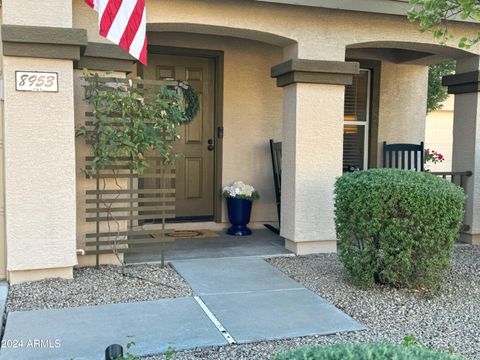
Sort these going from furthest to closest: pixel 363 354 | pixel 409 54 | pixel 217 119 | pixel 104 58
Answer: pixel 409 54, pixel 217 119, pixel 104 58, pixel 363 354

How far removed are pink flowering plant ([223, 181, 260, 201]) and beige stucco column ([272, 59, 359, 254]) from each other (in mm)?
1084

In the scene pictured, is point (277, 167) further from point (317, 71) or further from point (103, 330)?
point (103, 330)

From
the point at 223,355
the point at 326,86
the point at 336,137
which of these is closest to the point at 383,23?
the point at 326,86

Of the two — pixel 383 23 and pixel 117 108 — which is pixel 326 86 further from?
pixel 117 108

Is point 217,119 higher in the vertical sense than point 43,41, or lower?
lower

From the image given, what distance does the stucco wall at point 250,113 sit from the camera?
702 centimetres

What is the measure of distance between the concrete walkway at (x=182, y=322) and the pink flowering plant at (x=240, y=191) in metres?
2.23

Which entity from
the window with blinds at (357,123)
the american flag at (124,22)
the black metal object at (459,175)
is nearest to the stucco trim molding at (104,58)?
the american flag at (124,22)

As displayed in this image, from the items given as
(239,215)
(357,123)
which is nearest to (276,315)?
(239,215)

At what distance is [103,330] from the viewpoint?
347 centimetres

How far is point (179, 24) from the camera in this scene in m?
5.18

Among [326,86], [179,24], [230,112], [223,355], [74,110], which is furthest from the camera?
[230,112]

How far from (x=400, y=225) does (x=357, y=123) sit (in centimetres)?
381

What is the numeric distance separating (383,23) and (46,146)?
399 centimetres
